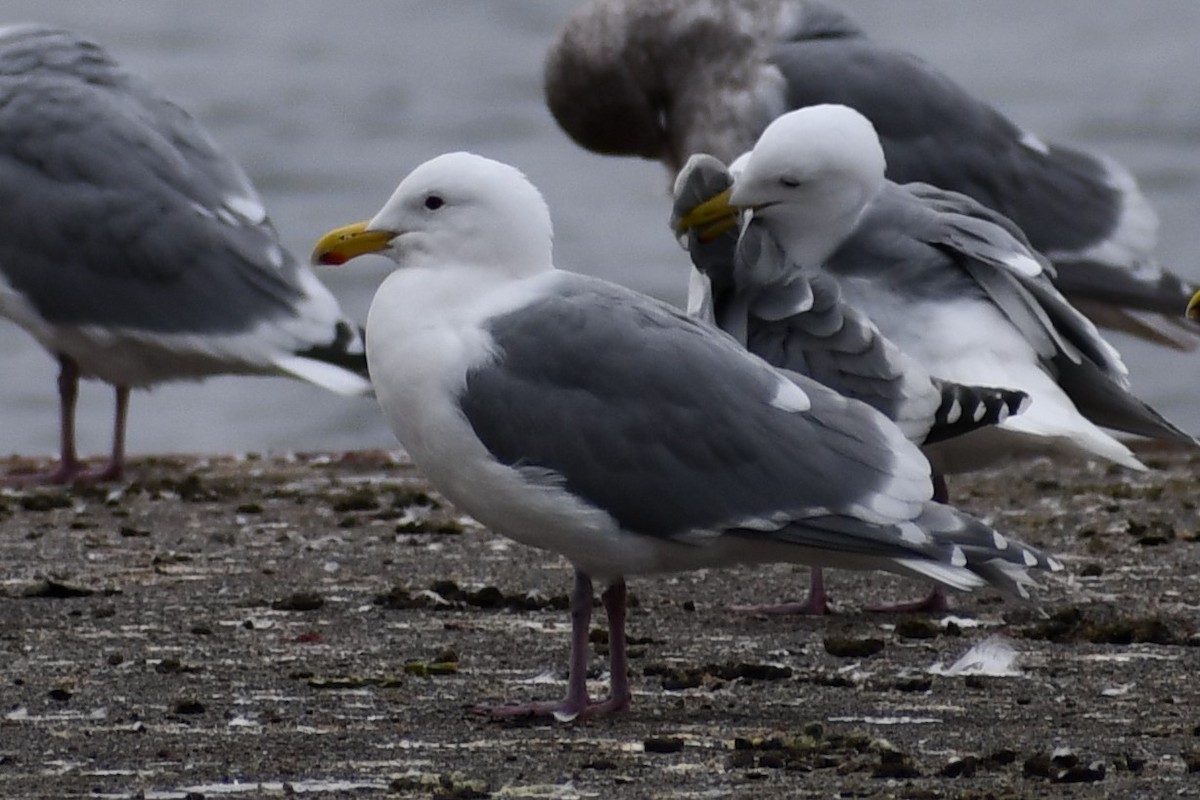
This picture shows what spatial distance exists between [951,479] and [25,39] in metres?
3.24

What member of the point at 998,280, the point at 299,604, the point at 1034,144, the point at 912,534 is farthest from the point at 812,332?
the point at 1034,144

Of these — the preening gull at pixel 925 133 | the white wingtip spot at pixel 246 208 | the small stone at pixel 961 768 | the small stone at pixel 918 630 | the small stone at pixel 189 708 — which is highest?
the preening gull at pixel 925 133

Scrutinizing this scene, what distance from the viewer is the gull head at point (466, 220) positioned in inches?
163

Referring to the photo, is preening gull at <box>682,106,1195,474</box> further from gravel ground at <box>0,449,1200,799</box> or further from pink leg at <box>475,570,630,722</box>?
pink leg at <box>475,570,630,722</box>

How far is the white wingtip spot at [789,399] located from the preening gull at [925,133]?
10.8 feet

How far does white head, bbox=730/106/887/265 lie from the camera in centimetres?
499

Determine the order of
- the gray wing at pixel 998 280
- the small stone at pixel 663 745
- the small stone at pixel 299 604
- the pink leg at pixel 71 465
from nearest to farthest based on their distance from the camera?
the small stone at pixel 663 745 < the small stone at pixel 299 604 < the gray wing at pixel 998 280 < the pink leg at pixel 71 465

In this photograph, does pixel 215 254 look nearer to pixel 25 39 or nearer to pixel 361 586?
pixel 25 39

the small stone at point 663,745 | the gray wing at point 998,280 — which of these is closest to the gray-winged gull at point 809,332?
the gray wing at point 998,280

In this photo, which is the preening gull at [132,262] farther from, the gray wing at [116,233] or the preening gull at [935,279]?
the preening gull at [935,279]

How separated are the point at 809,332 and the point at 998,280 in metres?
0.50

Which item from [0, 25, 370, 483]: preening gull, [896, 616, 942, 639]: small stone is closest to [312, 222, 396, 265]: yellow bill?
[896, 616, 942, 639]: small stone

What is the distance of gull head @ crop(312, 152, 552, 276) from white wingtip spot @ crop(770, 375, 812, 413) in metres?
0.49

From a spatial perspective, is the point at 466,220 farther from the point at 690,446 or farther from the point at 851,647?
the point at 851,647
